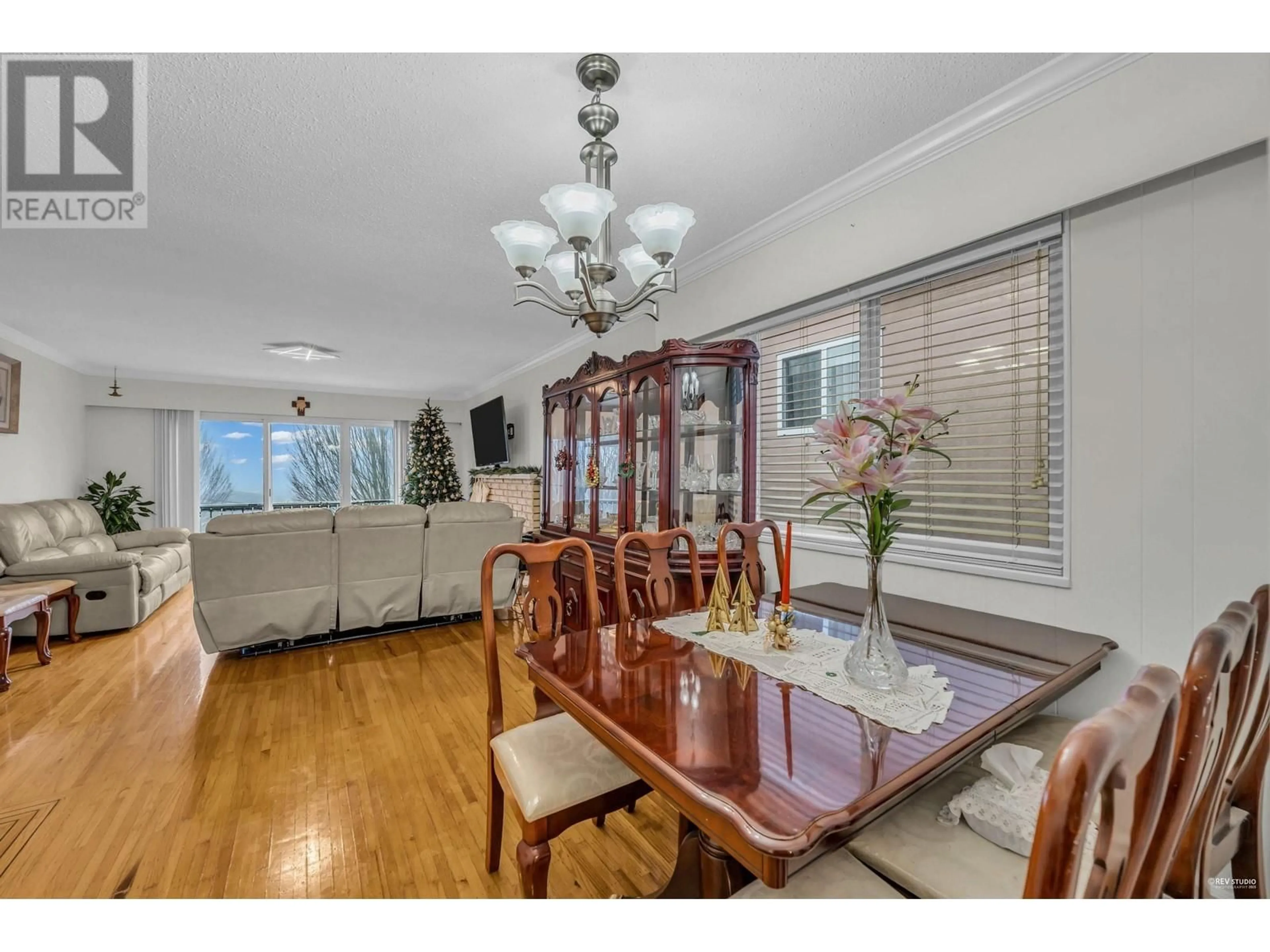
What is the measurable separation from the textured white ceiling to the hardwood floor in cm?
243

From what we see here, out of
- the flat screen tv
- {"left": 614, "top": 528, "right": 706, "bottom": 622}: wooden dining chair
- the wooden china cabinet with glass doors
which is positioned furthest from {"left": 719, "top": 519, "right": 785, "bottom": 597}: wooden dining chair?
the flat screen tv

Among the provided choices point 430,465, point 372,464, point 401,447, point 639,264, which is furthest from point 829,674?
point 372,464

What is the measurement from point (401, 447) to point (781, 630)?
7.78 metres

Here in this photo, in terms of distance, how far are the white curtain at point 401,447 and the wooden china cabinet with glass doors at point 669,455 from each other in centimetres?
546

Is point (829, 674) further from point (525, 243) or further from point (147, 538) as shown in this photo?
point (147, 538)

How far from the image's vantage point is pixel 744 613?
1.60m

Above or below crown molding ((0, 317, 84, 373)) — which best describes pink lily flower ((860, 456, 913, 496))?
below

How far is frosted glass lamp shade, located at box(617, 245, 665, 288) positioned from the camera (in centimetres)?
189

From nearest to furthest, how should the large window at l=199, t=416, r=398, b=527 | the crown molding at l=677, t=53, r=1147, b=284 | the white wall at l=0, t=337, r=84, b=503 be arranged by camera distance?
1. the crown molding at l=677, t=53, r=1147, b=284
2. the white wall at l=0, t=337, r=84, b=503
3. the large window at l=199, t=416, r=398, b=527

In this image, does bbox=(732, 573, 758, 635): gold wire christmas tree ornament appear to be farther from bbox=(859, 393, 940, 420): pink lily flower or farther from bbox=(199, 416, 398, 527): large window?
bbox=(199, 416, 398, 527): large window

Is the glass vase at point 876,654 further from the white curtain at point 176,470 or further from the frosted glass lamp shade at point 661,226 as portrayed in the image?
the white curtain at point 176,470

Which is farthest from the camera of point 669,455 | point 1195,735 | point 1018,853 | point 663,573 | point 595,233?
point 669,455
